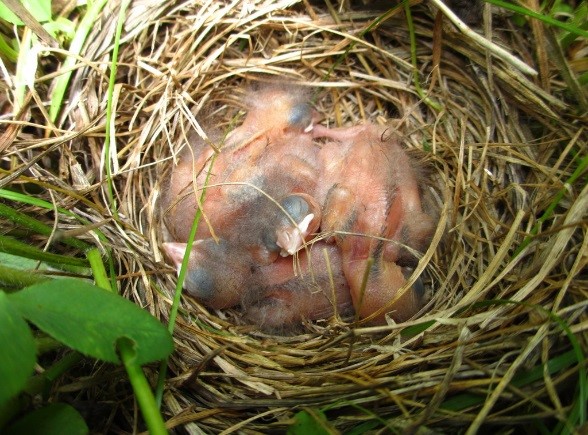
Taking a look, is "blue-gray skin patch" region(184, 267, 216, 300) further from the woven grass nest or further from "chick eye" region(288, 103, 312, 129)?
"chick eye" region(288, 103, 312, 129)

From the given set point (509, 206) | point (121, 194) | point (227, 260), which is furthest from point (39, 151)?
point (509, 206)

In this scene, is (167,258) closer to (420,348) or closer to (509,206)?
(420,348)

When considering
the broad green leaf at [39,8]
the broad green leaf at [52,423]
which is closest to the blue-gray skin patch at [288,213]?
the broad green leaf at [52,423]

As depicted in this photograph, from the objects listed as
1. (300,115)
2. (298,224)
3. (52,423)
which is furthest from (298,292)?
(52,423)

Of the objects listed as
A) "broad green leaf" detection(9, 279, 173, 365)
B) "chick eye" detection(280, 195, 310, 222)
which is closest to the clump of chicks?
"chick eye" detection(280, 195, 310, 222)

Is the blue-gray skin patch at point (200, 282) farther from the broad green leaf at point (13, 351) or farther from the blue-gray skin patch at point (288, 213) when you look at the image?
the broad green leaf at point (13, 351)

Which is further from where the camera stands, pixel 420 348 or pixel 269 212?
pixel 269 212
